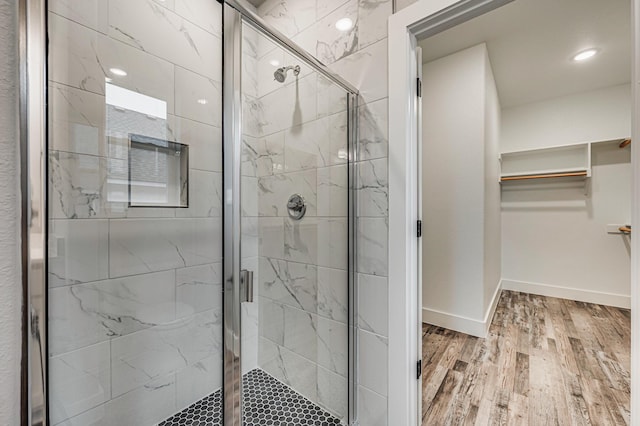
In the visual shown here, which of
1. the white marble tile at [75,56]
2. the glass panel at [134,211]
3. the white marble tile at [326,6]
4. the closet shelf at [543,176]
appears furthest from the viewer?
the closet shelf at [543,176]

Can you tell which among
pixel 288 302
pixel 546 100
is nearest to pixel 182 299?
pixel 288 302

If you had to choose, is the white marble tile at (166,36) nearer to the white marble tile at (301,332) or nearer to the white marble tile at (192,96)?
the white marble tile at (192,96)

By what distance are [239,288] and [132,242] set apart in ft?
2.18

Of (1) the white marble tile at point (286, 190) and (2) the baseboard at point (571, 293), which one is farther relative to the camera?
(2) the baseboard at point (571, 293)

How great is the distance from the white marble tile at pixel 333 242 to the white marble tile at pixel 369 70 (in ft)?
2.15

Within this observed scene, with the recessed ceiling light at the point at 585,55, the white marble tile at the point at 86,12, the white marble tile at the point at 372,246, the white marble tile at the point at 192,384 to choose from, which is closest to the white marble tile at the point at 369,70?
the white marble tile at the point at 372,246

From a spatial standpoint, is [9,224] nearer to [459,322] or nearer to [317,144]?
[317,144]

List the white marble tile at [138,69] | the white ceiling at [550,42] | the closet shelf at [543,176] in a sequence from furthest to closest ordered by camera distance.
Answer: the closet shelf at [543,176] < the white ceiling at [550,42] < the white marble tile at [138,69]

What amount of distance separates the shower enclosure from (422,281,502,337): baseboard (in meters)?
1.62

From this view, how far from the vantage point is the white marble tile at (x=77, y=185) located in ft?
3.26

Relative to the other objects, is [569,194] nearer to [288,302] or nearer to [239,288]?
[288,302]

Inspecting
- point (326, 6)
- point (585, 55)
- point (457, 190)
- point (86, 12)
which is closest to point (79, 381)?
point (86, 12)

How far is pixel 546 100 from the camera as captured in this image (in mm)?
3709

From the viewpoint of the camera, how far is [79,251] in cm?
112
